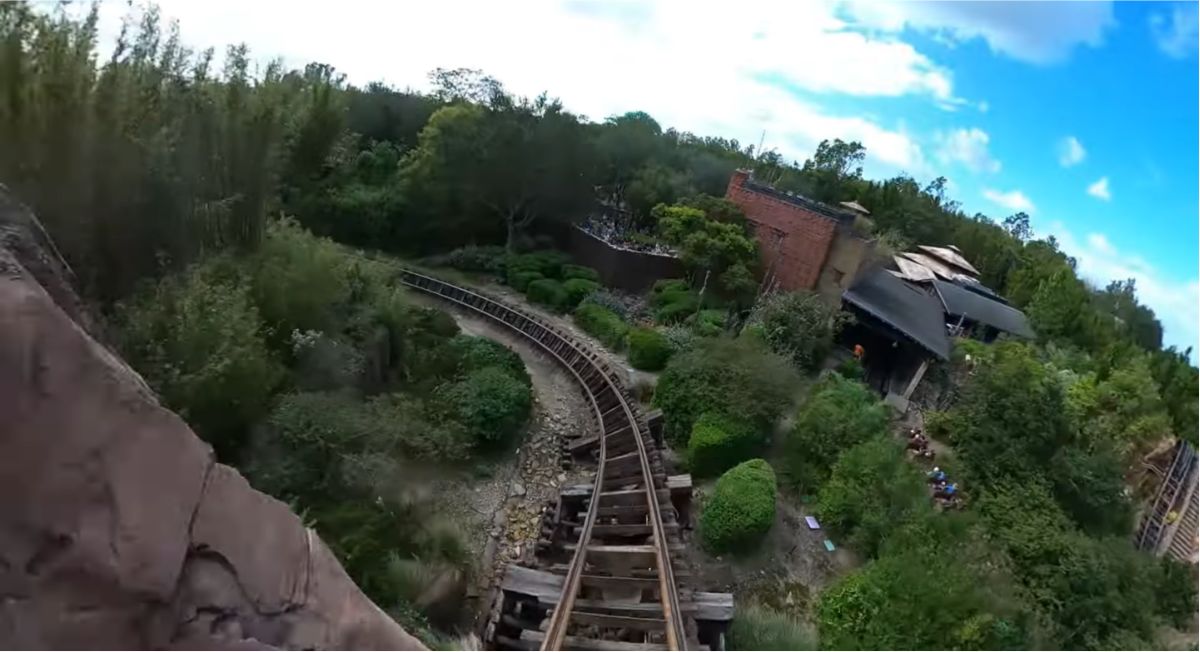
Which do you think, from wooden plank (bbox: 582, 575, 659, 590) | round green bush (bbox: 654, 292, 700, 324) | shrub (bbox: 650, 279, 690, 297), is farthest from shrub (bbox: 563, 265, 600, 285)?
wooden plank (bbox: 582, 575, 659, 590)

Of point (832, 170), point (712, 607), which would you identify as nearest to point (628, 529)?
point (712, 607)

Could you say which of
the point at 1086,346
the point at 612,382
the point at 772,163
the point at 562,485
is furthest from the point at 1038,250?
the point at 562,485

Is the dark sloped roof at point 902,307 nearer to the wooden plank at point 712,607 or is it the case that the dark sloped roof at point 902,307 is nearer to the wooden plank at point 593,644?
the wooden plank at point 712,607

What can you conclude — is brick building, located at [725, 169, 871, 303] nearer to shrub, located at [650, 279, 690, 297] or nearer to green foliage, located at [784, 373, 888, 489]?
shrub, located at [650, 279, 690, 297]

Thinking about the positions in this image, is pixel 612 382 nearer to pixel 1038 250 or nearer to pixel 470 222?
pixel 470 222

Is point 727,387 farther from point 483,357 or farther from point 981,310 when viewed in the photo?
point 981,310

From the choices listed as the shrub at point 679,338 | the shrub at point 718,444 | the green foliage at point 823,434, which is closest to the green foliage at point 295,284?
the shrub at point 718,444
